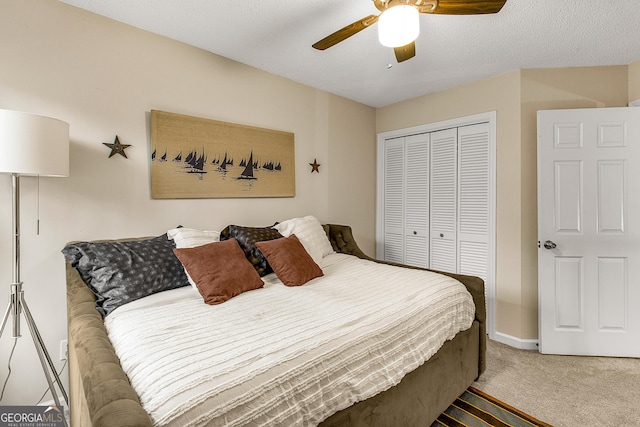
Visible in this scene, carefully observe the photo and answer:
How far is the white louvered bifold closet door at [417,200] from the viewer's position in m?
3.55

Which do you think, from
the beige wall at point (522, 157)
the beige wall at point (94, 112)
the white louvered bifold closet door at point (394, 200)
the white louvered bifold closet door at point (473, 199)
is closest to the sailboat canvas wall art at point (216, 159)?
the beige wall at point (94, 112)

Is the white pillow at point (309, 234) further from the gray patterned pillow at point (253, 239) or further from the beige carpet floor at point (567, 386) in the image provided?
the beige carpet floor at point (567, 386)

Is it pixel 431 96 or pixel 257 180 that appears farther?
pixel 431 96

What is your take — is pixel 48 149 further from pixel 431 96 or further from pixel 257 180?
pixel 431 96

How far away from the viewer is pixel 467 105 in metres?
3.13

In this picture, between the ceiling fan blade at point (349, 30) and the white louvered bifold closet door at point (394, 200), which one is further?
the white louvered bifold closet door at point (394, 200)

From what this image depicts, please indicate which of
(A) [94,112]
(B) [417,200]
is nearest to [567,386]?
(B) [417,200]

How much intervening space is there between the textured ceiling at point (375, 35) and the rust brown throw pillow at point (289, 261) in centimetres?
150

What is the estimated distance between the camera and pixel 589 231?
8.41 feet

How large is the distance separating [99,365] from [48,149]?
110 cm

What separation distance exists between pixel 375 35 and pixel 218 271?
1.93 meters

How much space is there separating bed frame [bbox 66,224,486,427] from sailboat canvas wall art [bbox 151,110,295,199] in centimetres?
89

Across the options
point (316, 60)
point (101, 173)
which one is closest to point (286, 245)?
point (101, 173)

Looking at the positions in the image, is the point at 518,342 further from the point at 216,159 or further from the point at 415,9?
the point at 216,159
